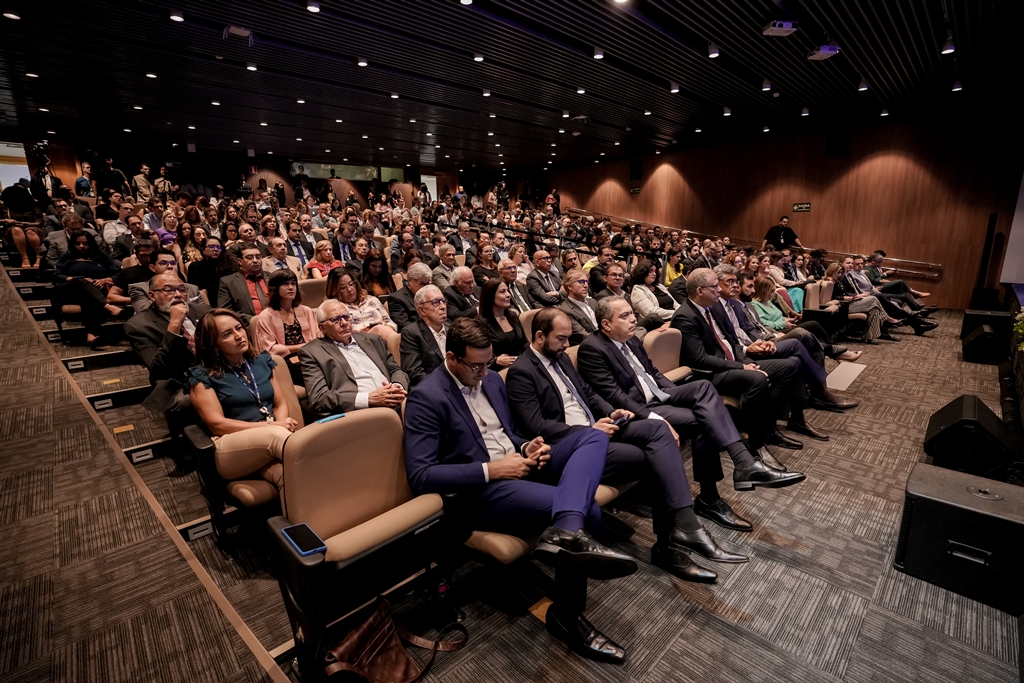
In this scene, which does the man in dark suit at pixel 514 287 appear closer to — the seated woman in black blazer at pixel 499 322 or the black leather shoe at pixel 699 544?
the seated woman in black blazer at pixel 499 322

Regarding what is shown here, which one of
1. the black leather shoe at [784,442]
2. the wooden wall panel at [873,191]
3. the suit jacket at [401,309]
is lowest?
the black leather shoe at [784,442]

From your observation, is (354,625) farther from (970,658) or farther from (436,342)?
(970,658)

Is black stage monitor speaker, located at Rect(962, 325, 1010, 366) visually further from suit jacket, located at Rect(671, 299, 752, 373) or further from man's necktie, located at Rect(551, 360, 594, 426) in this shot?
man's necktie, located at Rect(551, 360, 594, 426)

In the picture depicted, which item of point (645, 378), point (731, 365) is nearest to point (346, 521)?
point (645, 378)

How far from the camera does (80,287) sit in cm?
399

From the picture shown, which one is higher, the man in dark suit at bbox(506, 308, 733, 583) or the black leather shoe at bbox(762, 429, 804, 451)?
the man in dark suit at bbox(506, 308, 733, 583)

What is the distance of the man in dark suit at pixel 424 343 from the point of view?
2764mm

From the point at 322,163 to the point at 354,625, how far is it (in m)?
17.7

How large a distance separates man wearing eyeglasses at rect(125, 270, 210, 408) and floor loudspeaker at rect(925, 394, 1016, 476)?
408cm

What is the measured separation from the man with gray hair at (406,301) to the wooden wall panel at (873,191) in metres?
9.88

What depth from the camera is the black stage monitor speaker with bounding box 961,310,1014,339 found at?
5.16 m

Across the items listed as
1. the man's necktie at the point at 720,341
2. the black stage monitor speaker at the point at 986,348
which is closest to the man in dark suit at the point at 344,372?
the man's necktie at the point at 720,341

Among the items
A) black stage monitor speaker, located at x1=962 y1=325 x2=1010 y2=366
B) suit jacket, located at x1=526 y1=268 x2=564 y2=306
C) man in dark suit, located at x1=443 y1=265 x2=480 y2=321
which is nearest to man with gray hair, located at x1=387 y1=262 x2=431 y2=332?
man in dark suit, located at x1=443 y1=265 x2=480 y2=321

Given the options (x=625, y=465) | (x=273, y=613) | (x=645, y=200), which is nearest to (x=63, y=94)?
(x=273, y=613)
